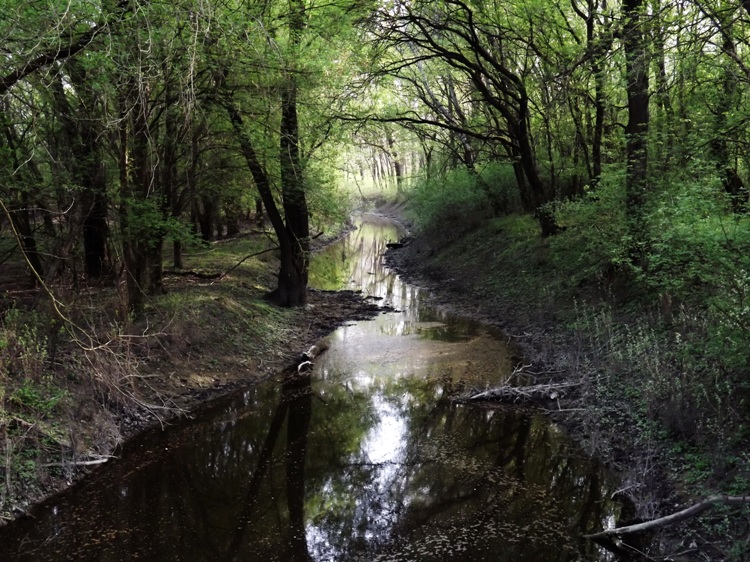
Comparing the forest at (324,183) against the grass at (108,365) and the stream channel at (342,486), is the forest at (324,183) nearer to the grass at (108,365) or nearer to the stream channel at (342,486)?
the grass at (108,365)

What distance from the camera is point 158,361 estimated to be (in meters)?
9.98

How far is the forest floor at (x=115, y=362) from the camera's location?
6812 mm

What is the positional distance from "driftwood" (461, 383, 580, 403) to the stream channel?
276 millimetres

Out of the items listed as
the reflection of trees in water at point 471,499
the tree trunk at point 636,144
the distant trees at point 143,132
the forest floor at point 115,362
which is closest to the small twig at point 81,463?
the forest floor at point 115,362

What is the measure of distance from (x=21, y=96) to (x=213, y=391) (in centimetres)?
575

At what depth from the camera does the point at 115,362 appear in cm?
778

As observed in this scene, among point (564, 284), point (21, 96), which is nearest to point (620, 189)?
point (564, 284)

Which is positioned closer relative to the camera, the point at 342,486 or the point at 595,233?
the point at 342,486

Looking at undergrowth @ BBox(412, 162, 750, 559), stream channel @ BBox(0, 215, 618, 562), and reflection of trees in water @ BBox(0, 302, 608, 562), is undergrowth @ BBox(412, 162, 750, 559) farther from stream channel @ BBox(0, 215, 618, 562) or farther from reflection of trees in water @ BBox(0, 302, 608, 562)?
reflection of trees in water @ BBox(0, 302, 608, 562)

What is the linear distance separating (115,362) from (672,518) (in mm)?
7091

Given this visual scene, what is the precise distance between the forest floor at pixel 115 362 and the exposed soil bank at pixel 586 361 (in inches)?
192

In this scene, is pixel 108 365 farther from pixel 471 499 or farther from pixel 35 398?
pixel 471 499

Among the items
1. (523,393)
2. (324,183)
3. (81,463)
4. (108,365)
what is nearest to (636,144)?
(523,393)

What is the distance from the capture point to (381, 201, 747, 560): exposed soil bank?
17.6 ft
